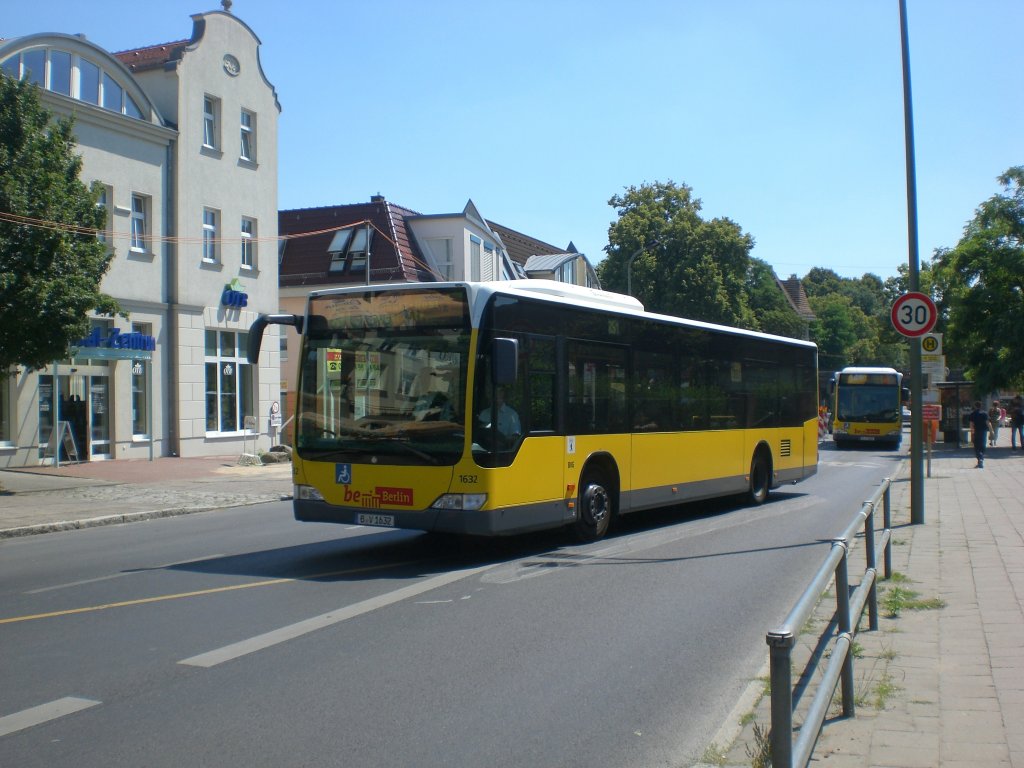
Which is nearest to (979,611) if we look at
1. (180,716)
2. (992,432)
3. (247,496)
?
(180,716)

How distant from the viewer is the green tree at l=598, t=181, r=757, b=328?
5491 cm

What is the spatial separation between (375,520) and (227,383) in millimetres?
20354

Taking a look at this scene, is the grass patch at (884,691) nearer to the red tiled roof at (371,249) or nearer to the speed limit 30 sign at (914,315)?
the speed limit 30 sign at (914,315)

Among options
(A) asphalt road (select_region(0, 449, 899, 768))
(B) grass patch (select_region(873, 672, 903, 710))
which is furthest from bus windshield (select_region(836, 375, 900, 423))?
(B) grass patch (select_region(873, 672, 903, 710))

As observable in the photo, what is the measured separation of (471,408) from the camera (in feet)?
32.3

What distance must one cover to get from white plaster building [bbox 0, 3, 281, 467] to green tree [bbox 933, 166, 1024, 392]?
987 inches

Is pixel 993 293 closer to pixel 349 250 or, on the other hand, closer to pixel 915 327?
pixel 349 250

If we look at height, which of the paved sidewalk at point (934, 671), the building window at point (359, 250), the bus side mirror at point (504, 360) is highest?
the building window at point (359, 250)

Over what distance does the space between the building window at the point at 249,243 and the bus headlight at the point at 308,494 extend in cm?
2079

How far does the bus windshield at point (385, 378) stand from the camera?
9977 millimetres

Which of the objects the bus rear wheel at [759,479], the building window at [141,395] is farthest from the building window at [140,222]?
the bus rear wheel at [759,479]

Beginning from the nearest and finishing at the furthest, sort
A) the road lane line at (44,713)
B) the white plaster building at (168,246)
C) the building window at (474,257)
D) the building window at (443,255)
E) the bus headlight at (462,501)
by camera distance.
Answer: the road lane line at (44,713)
the bus headlight at (462,501)
the white plaster building at (168,246)
the building window at (443,255)
the building window at (474,257)

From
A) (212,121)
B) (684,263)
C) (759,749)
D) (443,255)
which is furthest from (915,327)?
(684,263)

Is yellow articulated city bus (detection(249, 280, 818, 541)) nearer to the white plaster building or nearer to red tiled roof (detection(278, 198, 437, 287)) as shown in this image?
the white plaster building
